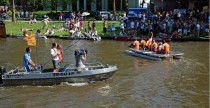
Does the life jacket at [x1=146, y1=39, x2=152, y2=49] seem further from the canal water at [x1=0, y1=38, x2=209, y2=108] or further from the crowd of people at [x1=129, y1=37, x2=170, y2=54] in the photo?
the canal water at [x1=0, y1=38, x2=209, y2=108]

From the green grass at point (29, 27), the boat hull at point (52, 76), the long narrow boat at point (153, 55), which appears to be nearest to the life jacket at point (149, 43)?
the long narrow boat at point (153, 55)

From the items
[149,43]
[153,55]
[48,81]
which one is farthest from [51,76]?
[149,43]

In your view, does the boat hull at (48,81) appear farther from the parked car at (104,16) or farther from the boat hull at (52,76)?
the parked car at (104,16)

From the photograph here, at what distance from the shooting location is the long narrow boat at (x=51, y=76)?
2180 cm

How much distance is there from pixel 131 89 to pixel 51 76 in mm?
4116

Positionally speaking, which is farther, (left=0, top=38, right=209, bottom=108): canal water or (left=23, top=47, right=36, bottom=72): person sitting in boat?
(left=23, top=47, right=36, bottom=72): person sitting in boat

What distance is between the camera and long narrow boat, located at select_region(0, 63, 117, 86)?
21797 mm

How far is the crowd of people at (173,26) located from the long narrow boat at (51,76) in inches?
915

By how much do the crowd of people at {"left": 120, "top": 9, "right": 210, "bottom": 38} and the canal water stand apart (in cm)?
1280

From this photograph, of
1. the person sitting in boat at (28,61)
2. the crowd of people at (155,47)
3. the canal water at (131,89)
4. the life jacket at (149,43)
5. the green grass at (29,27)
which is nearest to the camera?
the canal water at (131,89)

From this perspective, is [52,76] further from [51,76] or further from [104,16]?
[104,16]

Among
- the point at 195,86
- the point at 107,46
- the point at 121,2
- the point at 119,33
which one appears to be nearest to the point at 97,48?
the point at 107,46

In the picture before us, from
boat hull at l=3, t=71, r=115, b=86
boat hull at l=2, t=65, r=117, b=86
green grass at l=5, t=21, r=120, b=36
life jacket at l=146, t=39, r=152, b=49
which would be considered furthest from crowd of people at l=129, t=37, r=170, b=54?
green grass at l=5, t=21, r=120, b=36

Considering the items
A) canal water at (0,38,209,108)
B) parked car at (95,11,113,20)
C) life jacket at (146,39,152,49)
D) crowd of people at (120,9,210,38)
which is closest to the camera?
canal water at (0,38,209,108)
